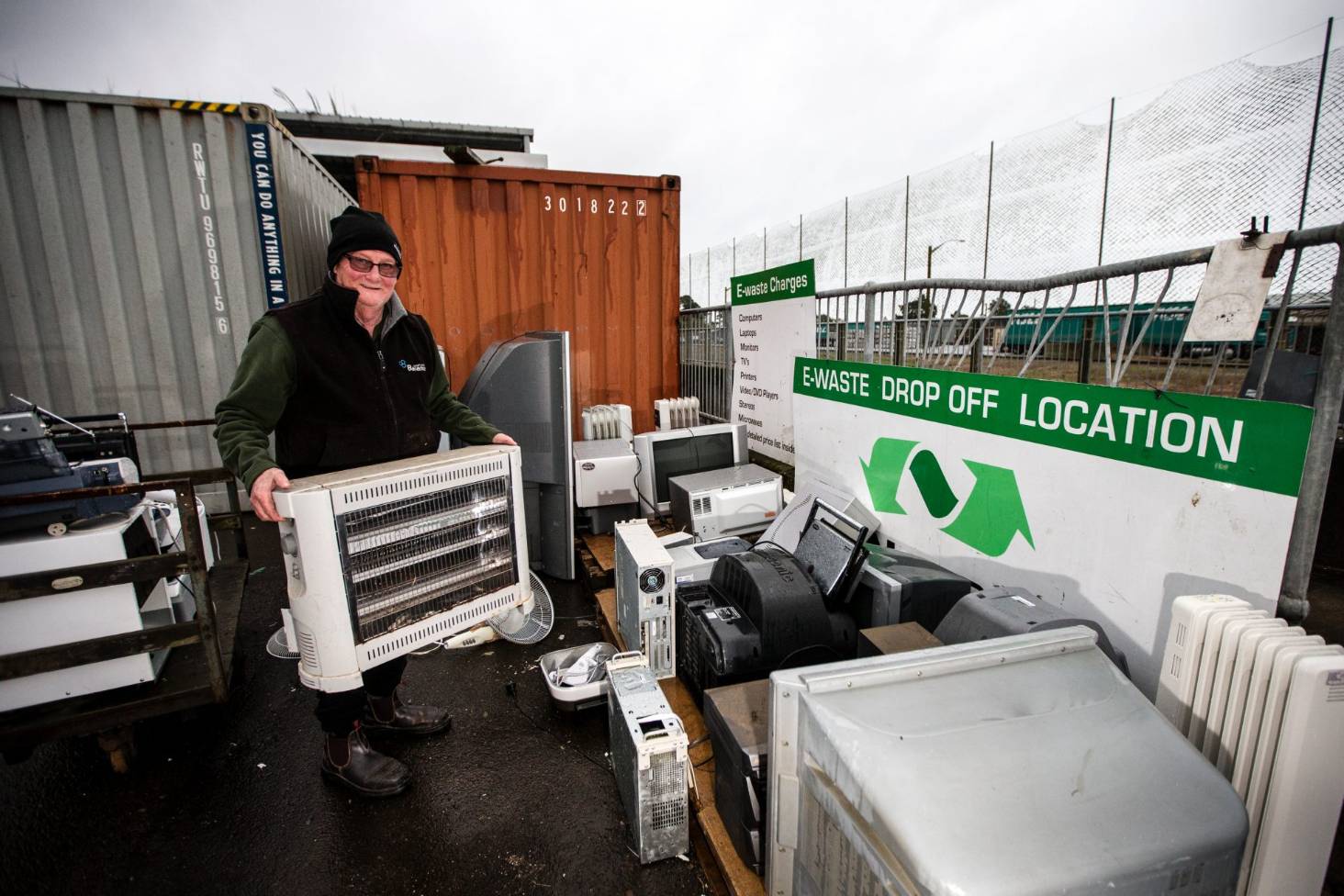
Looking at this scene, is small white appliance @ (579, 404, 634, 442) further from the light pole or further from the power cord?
the light pole

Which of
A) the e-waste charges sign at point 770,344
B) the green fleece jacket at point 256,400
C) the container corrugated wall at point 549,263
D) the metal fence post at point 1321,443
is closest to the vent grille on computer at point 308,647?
the green fleece jacket at point 256,400

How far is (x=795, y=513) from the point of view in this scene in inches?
114

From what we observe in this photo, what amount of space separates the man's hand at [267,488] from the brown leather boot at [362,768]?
989 mm

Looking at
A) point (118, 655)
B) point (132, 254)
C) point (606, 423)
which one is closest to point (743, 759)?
point (118, 655)

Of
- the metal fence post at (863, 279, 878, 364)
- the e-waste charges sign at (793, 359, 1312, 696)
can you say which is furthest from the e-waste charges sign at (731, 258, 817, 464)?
the e-waste charges sign at (793, 359, 1312, 696)

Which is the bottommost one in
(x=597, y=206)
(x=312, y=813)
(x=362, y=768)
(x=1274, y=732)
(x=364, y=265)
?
(x=312, y=813)

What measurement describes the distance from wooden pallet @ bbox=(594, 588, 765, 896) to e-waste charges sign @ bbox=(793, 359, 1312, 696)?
130 cm

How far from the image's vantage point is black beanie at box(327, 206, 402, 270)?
5.53 ft

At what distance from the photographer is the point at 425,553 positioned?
5.26ft

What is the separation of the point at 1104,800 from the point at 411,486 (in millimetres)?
1589

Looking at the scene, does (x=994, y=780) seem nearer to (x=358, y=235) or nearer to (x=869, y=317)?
(x=358, y=235)

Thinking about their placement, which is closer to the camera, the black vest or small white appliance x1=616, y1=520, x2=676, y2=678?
the black vest

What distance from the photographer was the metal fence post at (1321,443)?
136 cm

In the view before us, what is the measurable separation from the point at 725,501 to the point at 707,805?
165 centimetres
